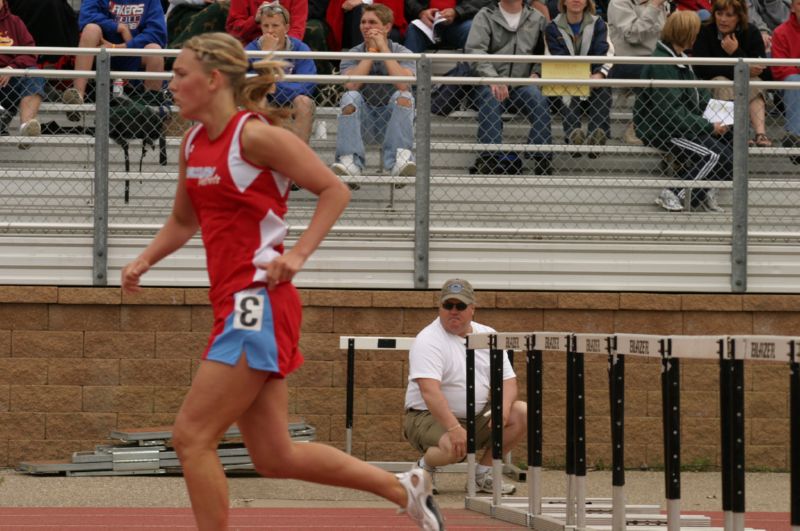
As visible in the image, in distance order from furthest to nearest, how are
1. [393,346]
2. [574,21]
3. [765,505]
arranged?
[574,21] < [393,346] < [765,505]

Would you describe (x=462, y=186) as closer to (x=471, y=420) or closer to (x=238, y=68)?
(x=471, y=420)

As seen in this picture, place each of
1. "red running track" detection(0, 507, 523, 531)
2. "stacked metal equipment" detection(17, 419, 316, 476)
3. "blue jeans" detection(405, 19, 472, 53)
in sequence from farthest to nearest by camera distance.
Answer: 1. "blue jeans" detection(405, 19, 472, 53)
2. "stacked metal equipment" detection(17, 419, 316, 476)
3. "red running track" detection(0, 507, 523, 531)

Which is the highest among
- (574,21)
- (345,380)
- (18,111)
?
(574,21)

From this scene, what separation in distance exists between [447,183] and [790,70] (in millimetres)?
2847

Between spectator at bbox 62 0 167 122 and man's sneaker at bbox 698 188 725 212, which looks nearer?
man's sneaker at bbox 698 188 725 212

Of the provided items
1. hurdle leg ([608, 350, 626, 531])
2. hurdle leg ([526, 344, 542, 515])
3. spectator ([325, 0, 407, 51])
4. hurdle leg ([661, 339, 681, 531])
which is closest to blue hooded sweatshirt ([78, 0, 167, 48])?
spectator ([325, 0, 407, 51])

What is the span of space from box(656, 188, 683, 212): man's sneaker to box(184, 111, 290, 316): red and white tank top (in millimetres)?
6243

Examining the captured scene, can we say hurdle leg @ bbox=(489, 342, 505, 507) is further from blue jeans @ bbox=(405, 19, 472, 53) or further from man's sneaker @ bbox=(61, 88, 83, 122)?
blue jeans @ bbox=(405, 19, 472, 53)

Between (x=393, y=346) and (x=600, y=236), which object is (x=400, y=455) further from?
(x=600, y=236)

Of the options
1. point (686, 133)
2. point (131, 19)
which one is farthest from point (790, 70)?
point (131, 19)

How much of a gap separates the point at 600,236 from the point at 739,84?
145 cm

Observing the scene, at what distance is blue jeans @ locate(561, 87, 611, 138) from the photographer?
441 inches

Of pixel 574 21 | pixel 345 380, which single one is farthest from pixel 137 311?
pixel 574 21

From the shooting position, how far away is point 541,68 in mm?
11516
